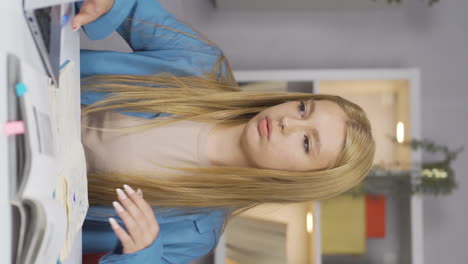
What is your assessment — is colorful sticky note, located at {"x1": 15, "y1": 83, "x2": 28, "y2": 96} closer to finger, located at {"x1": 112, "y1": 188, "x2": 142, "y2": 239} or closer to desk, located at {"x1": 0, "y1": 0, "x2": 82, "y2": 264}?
desk, located at {"x1": 0, "y1": 0, "x2": 82, "y2": 264}

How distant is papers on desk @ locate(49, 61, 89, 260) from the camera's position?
34.7 inches

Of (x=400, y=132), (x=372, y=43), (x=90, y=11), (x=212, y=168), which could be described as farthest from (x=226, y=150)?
(x=372, y=43)

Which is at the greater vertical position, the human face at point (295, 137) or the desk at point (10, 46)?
the desk at point (10, 46)

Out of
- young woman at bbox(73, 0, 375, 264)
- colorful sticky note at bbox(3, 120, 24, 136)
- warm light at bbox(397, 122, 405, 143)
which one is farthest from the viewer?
warm light at bbox(397, 122, 405, 143)

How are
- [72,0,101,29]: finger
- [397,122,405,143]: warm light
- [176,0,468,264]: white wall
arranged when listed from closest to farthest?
[72,0,101,29]: finger
[397,122,405,143]: warm light
[176,0,468,264]: white wall

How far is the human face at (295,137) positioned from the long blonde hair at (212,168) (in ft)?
0.07

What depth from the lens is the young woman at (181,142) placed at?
1.29 meters

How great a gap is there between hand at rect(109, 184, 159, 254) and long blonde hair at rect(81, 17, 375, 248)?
13cm

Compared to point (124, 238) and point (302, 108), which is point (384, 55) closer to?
point (302, 108)

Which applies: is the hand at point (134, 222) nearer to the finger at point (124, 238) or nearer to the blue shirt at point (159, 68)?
the finger at point (124, 238)

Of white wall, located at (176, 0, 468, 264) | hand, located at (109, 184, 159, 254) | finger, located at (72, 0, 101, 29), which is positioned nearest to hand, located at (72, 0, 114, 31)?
finger, located at (72, 0, 101, 29)

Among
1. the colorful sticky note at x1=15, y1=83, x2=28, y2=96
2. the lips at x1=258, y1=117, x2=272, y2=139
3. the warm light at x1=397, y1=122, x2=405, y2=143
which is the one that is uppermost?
the colorful sticky note at x1=15, y1=83, x2=28, y2=96

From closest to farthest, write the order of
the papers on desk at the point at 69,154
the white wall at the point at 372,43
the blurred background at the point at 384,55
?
1. the papers on desk at the point at 69,154
2. the blurred background at the point at 384,55
3. the white wall at the point at 372,43

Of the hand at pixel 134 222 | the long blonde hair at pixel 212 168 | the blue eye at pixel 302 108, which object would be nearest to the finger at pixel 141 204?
the hand at pixel 134 222
